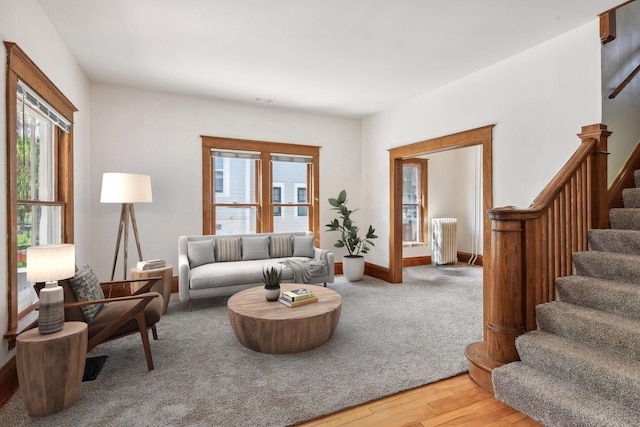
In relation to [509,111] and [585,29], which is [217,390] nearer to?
[509,111]

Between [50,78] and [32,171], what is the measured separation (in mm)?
898

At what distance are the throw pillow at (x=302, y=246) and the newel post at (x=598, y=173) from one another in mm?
3574

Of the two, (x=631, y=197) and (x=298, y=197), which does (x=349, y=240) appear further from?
(x=631, y=197)

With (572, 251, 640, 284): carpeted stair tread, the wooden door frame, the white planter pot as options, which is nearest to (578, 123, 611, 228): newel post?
(572, 251, 640, 284): carpeted stair tread

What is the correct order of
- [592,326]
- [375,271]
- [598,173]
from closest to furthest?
1. [592,326]
2. [598,173]
3. [375,271]

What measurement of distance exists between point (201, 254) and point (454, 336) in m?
3.31

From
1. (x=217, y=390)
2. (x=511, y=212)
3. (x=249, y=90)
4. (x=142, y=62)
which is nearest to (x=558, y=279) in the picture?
(x=511, y=212)

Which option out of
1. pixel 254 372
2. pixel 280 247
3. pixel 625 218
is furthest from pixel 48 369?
pixel 625 218

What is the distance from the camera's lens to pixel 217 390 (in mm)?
2348

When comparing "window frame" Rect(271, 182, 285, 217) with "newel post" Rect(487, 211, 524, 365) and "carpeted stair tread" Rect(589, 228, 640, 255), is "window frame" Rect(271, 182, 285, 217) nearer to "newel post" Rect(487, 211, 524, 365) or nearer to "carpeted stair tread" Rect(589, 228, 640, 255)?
"newel post" Rect(487, 211, 524, 365)

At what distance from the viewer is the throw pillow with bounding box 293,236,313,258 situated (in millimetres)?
5348

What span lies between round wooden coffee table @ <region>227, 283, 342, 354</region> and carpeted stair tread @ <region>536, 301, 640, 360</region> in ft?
5.38

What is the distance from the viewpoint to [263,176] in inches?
228

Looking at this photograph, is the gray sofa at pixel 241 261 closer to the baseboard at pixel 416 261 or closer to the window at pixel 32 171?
the window at pixel 32 171
